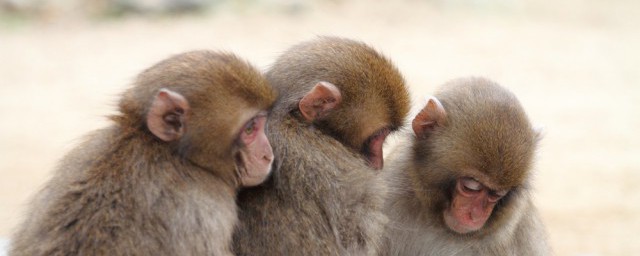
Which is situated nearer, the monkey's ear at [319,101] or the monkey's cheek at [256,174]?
the monkey's cheek at [256,174]

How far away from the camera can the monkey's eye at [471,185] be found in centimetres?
530

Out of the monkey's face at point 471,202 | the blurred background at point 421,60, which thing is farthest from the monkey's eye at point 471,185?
the blurred background at point 421,60

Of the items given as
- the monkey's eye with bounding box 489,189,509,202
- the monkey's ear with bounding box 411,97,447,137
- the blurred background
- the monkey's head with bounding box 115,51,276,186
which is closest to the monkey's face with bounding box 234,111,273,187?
the monkey's head with bounding box 115,51,276,186

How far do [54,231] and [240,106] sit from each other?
44.3 inches

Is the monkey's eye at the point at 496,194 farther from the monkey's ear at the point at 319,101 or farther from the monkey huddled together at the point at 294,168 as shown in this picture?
the monkey's ear at the point at 319,101

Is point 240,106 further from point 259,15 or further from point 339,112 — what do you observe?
point 259,15

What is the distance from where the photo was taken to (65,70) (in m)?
18.8

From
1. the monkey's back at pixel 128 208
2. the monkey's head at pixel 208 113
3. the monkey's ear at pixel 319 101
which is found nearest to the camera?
the monkey's back at pixel 128 208

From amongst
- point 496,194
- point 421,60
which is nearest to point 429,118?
point 496,194

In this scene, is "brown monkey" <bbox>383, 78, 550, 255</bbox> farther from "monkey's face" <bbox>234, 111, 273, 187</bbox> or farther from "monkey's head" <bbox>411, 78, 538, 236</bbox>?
"monkey's face" <bbox>234, 111, 273, 187</bbox>

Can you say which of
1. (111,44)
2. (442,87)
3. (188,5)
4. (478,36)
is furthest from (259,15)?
(442,87)

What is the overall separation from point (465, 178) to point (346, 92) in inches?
34.3

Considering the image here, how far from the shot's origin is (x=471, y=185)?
17.4 ft

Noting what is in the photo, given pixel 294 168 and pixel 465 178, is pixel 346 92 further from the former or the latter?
pixel 465 178
